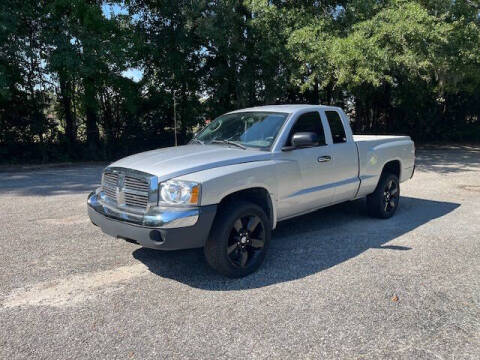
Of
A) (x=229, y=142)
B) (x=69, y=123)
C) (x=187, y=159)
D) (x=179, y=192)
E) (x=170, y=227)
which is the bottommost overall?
(x=170, y=227)

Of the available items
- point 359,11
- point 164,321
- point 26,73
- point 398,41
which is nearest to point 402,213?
point 164,321

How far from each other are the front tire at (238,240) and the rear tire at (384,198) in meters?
2.79

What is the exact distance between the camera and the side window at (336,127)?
5831 millimetres

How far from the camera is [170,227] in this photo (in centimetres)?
389

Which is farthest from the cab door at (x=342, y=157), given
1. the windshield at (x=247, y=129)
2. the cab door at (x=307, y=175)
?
the windshield at (x=247, y=129)

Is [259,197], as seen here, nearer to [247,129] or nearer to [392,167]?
[247,129]

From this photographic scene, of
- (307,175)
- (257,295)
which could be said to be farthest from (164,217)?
(307,175)

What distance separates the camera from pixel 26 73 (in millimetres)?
14391

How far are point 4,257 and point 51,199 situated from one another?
3.51m

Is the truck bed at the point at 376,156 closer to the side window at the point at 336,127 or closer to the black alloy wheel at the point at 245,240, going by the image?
the side window at the point at 336,127

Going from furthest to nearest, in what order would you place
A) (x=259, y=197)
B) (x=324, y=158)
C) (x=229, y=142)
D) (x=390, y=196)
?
(x=390, y=196) < (x=324, y=158) < (x=229, y=142) < (x=259, y=197)

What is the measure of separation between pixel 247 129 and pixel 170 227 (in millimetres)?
1922

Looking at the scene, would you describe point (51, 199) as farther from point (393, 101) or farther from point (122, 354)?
point (393, 101)

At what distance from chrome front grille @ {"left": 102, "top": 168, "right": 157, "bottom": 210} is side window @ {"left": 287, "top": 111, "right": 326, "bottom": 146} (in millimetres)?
1931
